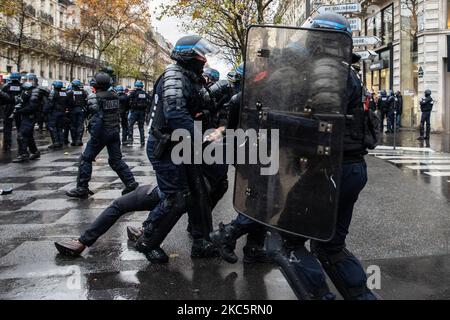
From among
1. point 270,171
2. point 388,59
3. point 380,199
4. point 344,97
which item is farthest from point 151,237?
point 388,59

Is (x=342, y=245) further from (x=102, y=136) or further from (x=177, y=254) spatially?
(x=102, y=136)

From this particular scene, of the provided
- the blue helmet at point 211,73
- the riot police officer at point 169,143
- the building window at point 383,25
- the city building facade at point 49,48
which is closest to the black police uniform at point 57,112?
the blue helmet at point 211,73

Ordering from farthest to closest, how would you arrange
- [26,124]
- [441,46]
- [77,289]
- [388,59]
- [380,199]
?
[388,59] < [441,46] < [26,124] < [380,199] < [77,289]

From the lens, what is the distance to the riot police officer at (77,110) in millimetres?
14742

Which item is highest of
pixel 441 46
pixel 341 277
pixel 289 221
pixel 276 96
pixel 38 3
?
pixel 38 3

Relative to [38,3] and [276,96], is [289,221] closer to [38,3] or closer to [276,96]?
[276,96]

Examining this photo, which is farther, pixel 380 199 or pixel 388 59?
pixel 388 59

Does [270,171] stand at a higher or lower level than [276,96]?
lower

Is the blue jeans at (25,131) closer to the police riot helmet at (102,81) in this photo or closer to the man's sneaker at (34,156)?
the man's sneaker at (34,156)

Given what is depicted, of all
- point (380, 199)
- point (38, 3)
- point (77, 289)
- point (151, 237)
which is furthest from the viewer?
point (38, 3)

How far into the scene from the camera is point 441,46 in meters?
21.5

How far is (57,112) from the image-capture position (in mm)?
13961

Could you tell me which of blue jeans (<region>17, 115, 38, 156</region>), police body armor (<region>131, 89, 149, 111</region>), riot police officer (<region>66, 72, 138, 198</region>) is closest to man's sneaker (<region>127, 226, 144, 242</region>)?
riot police officer (<region>66, 72, 138, 198</region>)

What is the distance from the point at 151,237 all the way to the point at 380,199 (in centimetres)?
402
